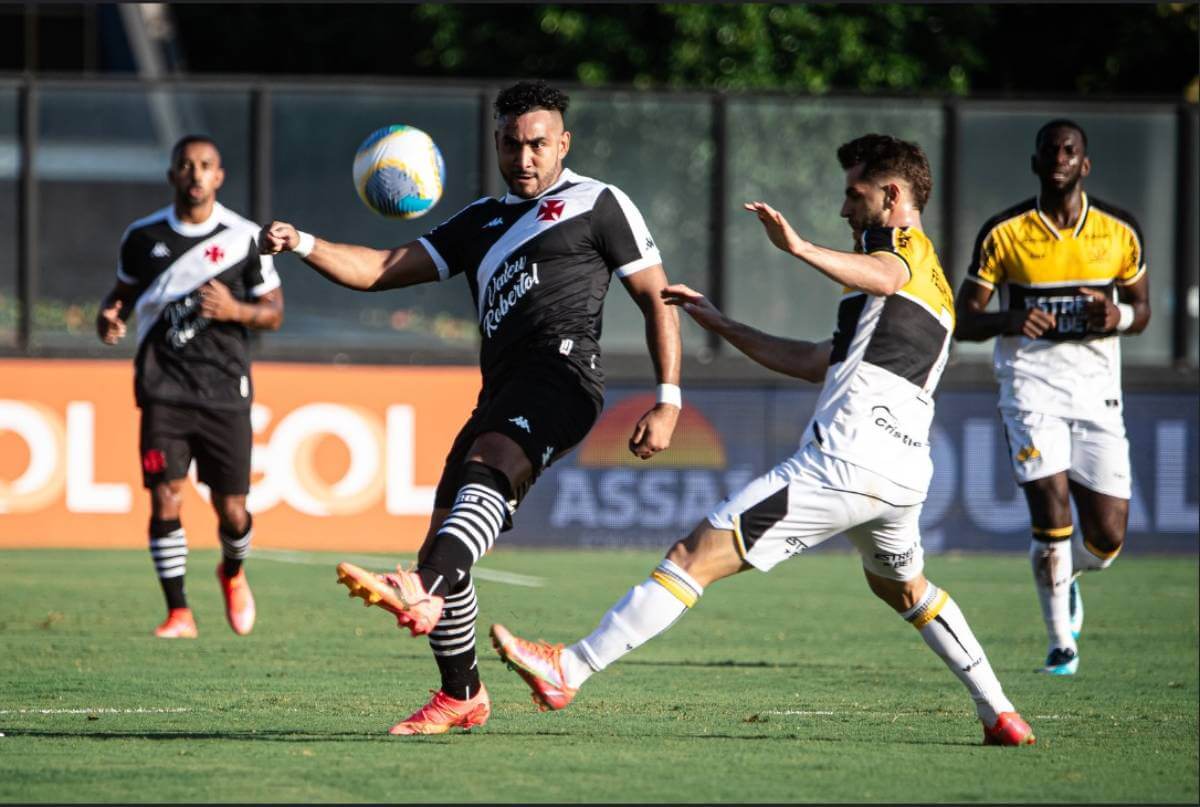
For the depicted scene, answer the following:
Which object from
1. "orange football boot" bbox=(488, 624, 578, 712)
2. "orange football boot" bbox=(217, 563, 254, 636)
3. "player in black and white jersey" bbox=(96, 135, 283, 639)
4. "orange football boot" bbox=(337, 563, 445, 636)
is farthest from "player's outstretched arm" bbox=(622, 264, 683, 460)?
"orange football boot" bbox=(217, 563, 254, 636)

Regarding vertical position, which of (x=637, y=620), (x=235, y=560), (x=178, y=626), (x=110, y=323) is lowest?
(x=178, y=626)

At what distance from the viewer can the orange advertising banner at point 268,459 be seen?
53.0ft

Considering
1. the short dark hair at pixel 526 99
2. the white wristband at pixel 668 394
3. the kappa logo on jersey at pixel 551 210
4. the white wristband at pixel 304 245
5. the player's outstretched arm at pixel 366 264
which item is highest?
the short dark hair at pixel 526 99

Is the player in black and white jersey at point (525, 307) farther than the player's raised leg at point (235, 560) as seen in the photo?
No

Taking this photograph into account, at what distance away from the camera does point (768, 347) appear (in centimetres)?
691

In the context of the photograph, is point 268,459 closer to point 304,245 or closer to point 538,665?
point 304,245

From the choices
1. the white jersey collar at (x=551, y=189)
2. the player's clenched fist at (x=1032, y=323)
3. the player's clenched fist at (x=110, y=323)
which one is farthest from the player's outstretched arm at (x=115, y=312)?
the player's clenched fist at (x=1032, y=323)

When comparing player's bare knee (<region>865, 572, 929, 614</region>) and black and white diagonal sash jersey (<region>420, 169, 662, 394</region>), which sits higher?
black and white diagonal sash jersey (<region>420, 169, 662, 394</region>)

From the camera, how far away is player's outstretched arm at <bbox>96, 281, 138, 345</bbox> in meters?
10.9

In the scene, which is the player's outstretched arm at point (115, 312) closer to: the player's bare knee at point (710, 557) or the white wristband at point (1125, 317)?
the player's bare knee at point (710, 557)

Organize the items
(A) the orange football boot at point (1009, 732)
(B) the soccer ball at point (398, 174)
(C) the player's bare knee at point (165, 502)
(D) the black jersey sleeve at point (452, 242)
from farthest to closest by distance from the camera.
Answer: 1. (C) the player's bare knee at point (165, 502)
2. (B) the soccer ball at point (398, 174)
3. (D) the black jersey sleeve at point (452, 242)
4. (A) the orange football boot at point (1009, 732)

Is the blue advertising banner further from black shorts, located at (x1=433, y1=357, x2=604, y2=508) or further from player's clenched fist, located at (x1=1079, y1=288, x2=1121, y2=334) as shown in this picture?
black shorts, located at (x1=433, y1=357, x2=604, y2=508)

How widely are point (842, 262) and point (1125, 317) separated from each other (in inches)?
163

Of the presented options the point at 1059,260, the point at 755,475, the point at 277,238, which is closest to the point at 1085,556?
the point at 1059,260
